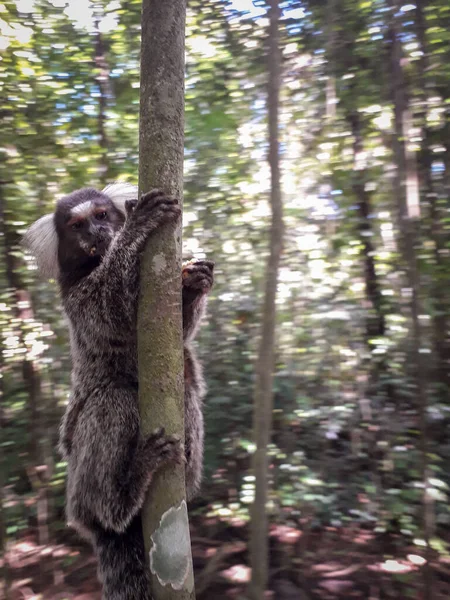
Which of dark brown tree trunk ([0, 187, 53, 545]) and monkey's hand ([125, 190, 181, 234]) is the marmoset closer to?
monkey's hand ([125, 190, 181, 234])

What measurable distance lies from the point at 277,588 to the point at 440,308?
2510 millimetres

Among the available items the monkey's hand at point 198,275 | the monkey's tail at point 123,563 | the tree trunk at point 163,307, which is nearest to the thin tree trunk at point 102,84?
the monkey's hand at point 198,275

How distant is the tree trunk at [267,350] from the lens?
3.06 meters

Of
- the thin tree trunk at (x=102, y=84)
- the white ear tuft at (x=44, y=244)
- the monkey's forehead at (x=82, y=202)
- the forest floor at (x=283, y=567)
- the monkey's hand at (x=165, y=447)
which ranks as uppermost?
the thin tree trunk at (x=102, y=84)

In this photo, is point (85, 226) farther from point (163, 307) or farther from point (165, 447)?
point (165, 447)

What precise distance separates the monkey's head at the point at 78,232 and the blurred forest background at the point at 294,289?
41.2 inches

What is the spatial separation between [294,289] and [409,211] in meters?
1.15

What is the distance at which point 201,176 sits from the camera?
4516 mm

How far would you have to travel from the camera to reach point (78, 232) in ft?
11.0

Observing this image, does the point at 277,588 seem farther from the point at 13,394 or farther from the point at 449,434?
the point at 13,394

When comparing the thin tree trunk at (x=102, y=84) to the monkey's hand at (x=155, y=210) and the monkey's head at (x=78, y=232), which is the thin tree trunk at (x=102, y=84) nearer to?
the monkey's head at (x=78, y=232)

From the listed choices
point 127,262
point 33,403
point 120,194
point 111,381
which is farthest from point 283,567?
point 120,194

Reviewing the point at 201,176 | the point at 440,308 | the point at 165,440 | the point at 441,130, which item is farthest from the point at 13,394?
the point at 441,130

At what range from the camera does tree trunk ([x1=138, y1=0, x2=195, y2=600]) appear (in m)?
1.84
